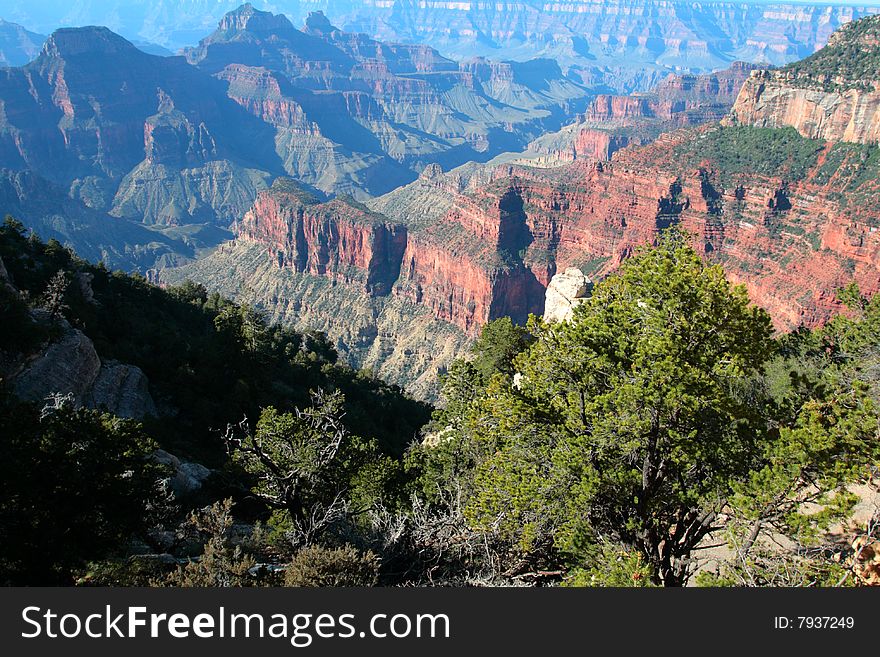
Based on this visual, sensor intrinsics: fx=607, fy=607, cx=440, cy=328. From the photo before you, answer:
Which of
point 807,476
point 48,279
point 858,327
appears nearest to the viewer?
point 807,476

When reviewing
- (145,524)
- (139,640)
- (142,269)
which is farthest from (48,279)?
(142,269)

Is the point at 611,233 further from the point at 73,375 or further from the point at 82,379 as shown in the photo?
the point at 73,375

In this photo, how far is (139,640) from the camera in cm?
965

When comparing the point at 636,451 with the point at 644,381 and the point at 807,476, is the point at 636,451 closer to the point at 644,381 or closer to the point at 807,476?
the point at 644,381

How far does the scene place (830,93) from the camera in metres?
95.4

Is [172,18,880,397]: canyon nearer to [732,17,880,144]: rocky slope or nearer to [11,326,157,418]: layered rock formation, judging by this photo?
[732,17,880,144]: rocky slope

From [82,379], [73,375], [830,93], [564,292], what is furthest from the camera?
[830,93]

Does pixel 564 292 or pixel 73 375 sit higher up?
pixel 564 292

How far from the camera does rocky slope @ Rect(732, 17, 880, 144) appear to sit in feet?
294

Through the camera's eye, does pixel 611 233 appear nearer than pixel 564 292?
No

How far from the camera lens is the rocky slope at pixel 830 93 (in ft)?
294

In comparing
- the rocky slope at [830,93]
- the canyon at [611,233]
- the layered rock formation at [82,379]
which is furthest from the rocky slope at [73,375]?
the rocky slope at [830,93]

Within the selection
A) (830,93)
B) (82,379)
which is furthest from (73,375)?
(830,93)

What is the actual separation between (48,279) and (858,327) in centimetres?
4462
